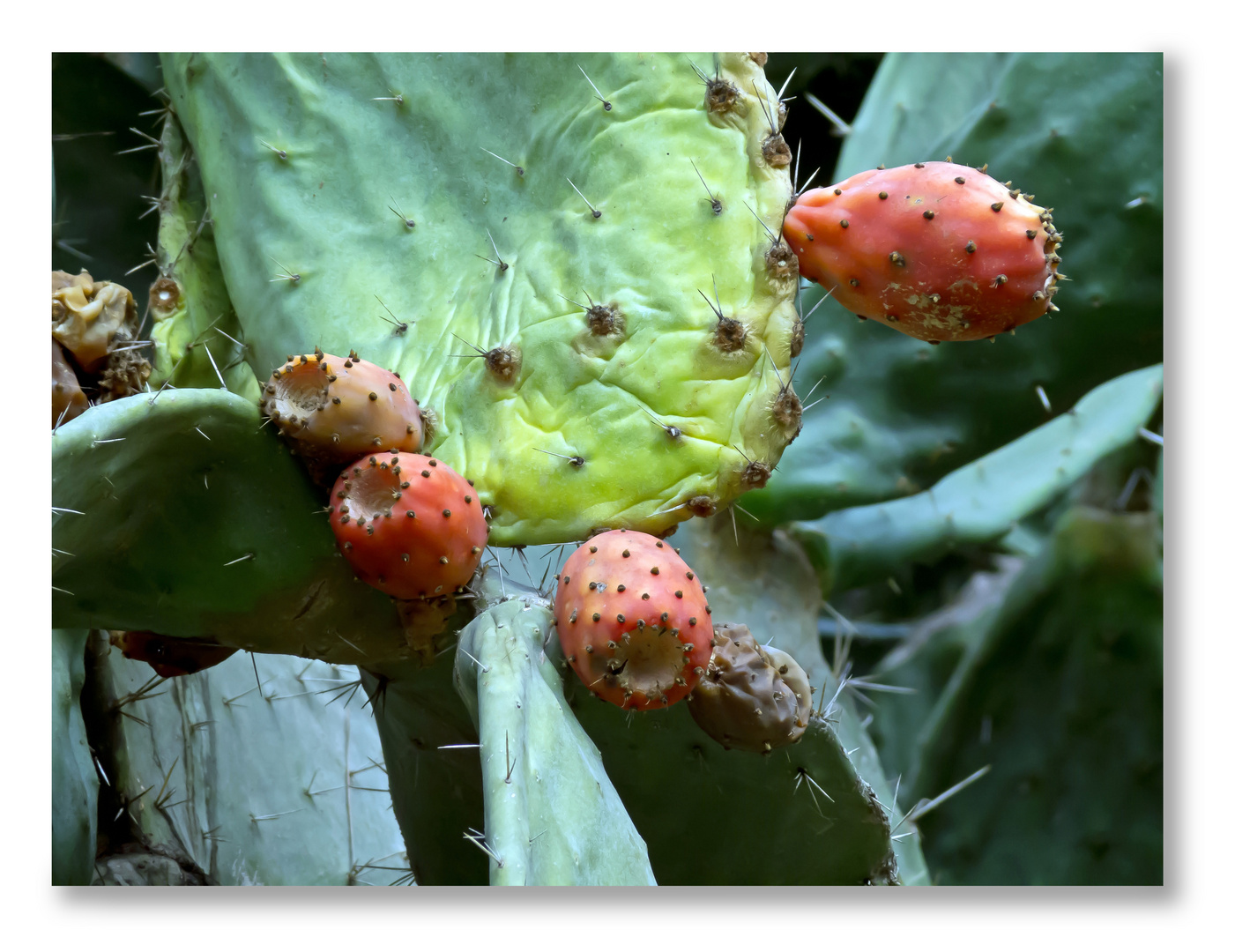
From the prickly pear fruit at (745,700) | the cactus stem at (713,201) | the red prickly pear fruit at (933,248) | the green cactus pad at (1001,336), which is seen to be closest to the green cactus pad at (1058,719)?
the green cactus pad at (1001,336)

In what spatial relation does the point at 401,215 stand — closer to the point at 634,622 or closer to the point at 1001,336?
the point at 634,622

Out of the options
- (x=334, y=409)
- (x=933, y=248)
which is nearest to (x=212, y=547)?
(x=334, y=409)

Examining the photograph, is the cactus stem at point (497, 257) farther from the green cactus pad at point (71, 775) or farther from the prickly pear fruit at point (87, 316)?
the green cactus pad at point (71, 775)

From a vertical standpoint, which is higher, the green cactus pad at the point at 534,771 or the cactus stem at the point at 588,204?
the cactus stem at the point at 588,204

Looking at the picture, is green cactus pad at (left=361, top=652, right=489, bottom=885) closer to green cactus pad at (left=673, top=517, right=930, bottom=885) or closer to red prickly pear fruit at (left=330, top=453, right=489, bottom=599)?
red prickly pear fruit at (left=330, top=453, right=489, bottom=599)

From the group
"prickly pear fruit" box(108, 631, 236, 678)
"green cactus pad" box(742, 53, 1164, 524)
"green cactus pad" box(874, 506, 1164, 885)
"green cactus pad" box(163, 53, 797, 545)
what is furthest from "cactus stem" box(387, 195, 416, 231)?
"green cactus pad" box(874, 506, 1164, 885)

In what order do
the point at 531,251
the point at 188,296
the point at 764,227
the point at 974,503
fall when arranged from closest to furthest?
the point at 764,227 < the point at 531,251 < the point at 188,296 < the point at 974,503

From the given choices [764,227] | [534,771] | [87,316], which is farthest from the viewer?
[87,316]
